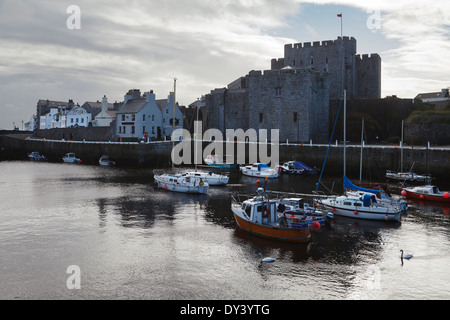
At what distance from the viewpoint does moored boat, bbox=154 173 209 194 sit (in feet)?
97.4

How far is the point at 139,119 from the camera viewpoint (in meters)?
57.1

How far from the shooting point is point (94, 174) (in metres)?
40.8

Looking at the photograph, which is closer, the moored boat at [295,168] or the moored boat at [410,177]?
the moored boat at [410,177]

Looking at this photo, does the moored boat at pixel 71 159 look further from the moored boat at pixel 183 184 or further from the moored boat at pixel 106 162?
the moored boat at pixel 183 184

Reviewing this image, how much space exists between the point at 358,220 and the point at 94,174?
2754 cm

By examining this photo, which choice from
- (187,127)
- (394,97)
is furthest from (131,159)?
(394,97)

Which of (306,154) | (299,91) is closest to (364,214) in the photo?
(306,154)

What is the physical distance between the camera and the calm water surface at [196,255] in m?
12.6

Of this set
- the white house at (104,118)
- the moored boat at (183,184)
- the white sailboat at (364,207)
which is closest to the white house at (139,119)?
the white house at (104,118)

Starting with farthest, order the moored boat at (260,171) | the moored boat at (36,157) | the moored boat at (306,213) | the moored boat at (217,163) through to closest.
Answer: the moored boat at (36,157), the moored boat at (217,163), the moored boat at (260,171), the moored boat at (306,213)

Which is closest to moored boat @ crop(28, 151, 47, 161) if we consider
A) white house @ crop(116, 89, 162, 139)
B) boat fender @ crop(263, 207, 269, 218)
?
white house @ crop(116, 89, 162, 139)

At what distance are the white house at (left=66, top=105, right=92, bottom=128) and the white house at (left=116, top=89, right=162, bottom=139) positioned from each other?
60.2ft

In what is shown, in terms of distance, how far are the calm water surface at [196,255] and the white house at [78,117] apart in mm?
51849

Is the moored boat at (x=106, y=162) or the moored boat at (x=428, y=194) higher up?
the moored boat at (x=106, y=162)
